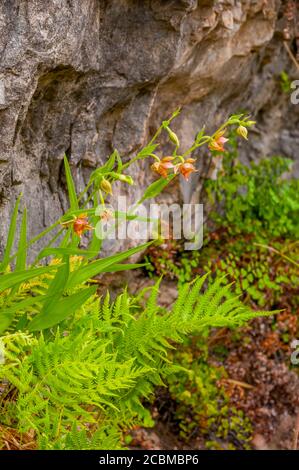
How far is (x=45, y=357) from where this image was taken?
5.74 ft

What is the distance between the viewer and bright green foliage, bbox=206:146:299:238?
388cm

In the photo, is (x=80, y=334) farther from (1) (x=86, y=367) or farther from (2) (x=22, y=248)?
(2) (x=22, y=248)

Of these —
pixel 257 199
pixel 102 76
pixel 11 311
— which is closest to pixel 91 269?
pixel 11 311

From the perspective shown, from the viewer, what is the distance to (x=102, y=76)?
267 centimetres

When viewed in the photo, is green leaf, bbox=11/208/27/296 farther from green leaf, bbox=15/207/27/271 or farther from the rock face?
the rock face

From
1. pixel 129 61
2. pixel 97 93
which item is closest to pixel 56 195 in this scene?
pixel 97 93

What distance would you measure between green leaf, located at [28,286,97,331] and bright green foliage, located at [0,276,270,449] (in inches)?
2.0

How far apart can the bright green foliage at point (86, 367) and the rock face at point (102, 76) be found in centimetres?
59

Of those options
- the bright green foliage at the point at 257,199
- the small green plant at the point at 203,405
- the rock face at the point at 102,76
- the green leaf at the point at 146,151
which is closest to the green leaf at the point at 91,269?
the green leaf at the point at 146,151

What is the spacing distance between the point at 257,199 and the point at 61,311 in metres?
2.18

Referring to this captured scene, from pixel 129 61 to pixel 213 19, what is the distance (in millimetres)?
486
